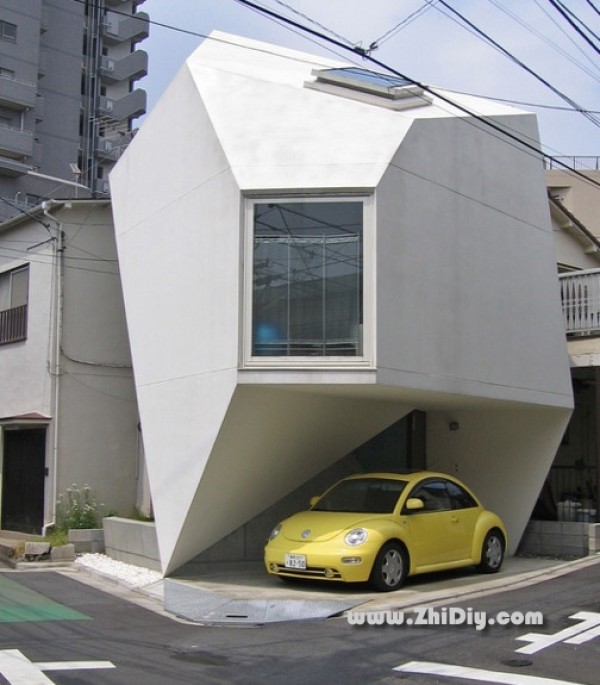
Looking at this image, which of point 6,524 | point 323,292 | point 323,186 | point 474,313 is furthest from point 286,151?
point 6,524

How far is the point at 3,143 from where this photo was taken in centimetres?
4216

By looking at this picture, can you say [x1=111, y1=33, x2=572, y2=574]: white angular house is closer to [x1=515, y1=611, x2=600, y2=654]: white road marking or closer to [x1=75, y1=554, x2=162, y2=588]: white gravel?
[x1=75, y1=554, x2=162, y2=588]: white gravel

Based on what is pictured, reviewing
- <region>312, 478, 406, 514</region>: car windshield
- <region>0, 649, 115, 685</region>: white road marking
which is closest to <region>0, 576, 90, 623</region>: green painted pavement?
<region>0, 649, 115, 685</region>: white road marking

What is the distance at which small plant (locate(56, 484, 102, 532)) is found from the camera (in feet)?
50.7

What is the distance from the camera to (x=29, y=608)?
10.2 metres

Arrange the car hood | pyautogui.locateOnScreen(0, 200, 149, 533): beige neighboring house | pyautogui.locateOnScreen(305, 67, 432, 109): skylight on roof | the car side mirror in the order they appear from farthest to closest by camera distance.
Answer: pyautogui.locateOnScreen(0, 200, 149, 533): beige neighboring house < pyautogui.locateOnScreen(305, 67, 432, 109): skylight on roof < the car side mirror < the car hood

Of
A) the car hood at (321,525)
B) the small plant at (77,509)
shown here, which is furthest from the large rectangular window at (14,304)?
the car hood at (321,525)

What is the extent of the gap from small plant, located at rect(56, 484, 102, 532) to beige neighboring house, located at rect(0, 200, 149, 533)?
251 millimetres

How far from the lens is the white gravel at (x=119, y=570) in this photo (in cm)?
1202

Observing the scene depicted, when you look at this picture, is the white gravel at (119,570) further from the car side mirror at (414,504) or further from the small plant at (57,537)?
the car side mirror at (414,504)

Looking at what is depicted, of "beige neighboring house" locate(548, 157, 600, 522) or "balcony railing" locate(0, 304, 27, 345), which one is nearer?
"beige neighboring house" locate(548, 157, 600, 522)

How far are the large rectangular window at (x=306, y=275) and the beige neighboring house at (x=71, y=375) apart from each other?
6.75m

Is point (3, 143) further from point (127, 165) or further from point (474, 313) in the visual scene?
point (474, 313)

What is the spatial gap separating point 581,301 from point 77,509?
31.7 ft
